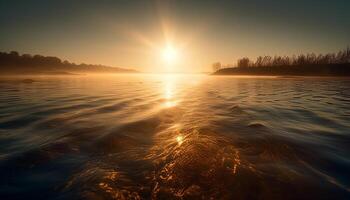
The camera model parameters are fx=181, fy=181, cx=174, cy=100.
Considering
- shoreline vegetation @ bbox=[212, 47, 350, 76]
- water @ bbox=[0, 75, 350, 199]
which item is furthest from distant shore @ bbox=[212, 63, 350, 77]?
water @ bbox=[0, 75, 350, 199]

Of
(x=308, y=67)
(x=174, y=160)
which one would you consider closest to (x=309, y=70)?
(x=308, y=67)

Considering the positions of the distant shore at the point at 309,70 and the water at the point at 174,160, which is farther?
the distant shore at the point at 309,70

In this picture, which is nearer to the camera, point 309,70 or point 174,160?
point 174,160

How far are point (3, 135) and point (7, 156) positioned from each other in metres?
1.62

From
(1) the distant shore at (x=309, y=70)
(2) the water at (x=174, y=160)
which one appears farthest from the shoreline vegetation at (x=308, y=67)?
(2) the water at (x=174, y=160)

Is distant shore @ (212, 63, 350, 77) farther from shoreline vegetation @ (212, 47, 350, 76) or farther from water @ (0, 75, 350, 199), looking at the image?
water @ (0, 75, 350, 199)

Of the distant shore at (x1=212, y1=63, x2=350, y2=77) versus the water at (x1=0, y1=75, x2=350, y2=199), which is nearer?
the water at (x1=0, y1=75, x2=350, y2=199)

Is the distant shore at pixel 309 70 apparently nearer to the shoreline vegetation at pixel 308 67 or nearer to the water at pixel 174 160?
the shoreline vegetation at pixel 308 67

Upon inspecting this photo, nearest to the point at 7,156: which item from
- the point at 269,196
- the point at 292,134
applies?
the point at 269,196

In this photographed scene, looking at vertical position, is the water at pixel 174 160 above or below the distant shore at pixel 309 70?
below

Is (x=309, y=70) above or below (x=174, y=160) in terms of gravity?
above

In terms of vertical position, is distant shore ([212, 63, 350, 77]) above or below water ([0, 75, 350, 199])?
above

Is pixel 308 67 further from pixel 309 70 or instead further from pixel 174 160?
pixel 174 160

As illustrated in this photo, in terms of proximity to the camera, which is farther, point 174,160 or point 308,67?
point 308,67
